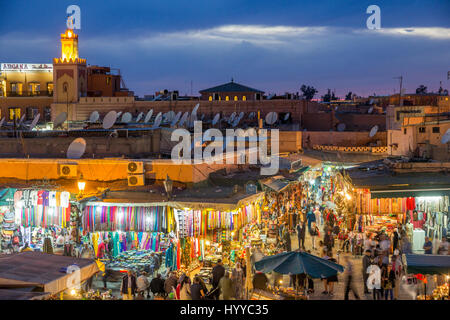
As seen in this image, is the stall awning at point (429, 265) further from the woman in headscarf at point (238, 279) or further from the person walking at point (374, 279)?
the woman in headscarf at point (238, 279)

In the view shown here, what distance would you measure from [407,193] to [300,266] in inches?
186

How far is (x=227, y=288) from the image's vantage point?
8.66 metres

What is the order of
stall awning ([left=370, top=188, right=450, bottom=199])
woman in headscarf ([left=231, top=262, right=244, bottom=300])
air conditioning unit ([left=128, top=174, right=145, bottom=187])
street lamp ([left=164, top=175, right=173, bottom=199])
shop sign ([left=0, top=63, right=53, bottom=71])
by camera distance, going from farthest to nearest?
shop sign ([left=0, top=63, right=53, bottom=71]) → air conditioning unit ([left=128, top=174, right=145, bottom=187]) → stall awning ([left=370, top=188, right=450, bottom=199]) → street lamp ([left=164, top=175, right=173, bottom=199]) → woman in headscarf ([left=231, top=262, right=244, bottom=300])

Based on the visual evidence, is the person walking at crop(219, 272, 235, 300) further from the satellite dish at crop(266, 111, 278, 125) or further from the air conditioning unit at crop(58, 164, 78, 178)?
the satellite dish at crop(266, 111, 278, 125)

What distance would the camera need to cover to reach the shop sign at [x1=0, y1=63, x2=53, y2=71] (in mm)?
53469

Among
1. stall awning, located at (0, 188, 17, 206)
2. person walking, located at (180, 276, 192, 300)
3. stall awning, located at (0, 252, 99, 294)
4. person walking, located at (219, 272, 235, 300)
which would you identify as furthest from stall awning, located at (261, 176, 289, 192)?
stall awning, located at (0, 252, 99, 294)

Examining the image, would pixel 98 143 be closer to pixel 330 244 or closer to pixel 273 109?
pixel 330 244

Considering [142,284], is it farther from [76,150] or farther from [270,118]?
[270,118]

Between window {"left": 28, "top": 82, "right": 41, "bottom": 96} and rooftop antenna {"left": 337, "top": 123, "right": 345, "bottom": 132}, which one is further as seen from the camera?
window {"left": 28, "top": 82, "right": 41, "bottom": 96}

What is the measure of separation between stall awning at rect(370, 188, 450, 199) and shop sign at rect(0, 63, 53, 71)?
154 ft

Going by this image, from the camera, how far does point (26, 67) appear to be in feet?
177
